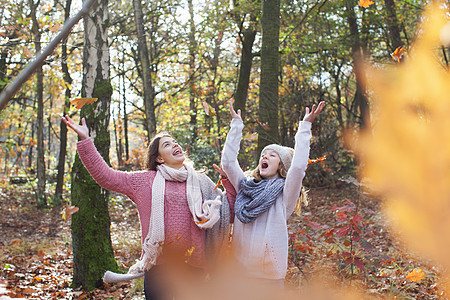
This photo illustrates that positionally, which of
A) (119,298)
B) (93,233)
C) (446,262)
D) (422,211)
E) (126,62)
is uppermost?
(126,62)

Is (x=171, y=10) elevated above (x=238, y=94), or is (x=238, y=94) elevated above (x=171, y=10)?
(x=171, y=10)

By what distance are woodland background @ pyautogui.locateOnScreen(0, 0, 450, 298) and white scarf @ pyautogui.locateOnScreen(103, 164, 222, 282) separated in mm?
658

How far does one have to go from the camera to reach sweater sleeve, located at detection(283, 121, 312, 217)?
2795mm

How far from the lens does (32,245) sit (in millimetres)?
7742

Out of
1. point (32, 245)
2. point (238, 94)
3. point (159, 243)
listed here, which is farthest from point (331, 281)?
point (238, 94)

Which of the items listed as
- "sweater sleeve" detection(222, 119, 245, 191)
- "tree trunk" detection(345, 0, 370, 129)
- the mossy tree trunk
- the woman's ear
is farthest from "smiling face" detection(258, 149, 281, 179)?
"tree trunk" detection(345, 0, 370, 129)

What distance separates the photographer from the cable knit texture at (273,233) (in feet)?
9.16

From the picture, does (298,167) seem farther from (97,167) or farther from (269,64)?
(269,64)

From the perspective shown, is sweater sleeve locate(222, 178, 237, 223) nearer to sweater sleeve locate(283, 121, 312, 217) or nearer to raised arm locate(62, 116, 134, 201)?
sweater sleeve locate(283, 121, 312, 217)

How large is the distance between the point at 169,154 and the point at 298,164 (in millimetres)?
1047

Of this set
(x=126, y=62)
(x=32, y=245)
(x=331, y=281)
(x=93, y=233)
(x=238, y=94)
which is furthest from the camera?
(x=126, y=62)

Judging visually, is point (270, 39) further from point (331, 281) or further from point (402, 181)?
point (402, 181)

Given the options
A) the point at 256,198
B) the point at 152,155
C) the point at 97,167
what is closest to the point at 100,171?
the point at 97,167

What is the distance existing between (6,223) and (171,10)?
30.3 ft
